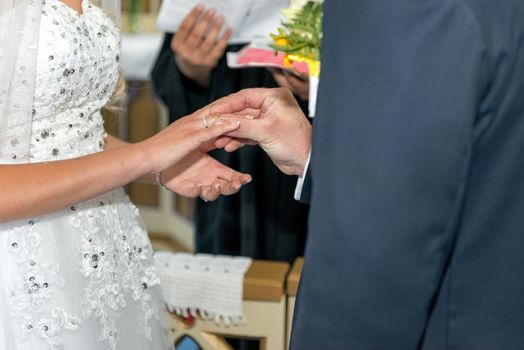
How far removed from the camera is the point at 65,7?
1549 mm

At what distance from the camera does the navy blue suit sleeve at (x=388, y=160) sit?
949 mm

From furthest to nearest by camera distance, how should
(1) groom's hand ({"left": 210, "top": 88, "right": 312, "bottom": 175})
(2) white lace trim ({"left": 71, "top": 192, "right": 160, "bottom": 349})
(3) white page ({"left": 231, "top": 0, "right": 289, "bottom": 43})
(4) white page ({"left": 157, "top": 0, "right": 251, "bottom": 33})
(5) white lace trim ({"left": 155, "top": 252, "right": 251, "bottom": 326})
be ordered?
(4) white page ({"left": 157, "top": 0, "right": 251, "bottom": 33}), (3) white page ({"left": 231, "top": 0, "right": 289, "bottom": 43}), (5) white lace trim ({"left": 155, "top": 252, "right": 251, "bottom": 326}), (2) white lace trim ({"left": 71, "top": 192, "right": 160, "bottom": 349}), (1) groom's hand ({"left": 210, "top": 88, "right": 312, "bottom": 175})

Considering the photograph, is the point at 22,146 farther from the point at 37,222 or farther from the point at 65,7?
the point at 65,7

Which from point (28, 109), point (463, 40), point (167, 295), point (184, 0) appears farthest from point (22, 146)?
point (184, 0)

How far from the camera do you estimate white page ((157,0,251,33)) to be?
2650 mm

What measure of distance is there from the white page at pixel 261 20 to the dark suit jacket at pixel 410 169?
1488mm

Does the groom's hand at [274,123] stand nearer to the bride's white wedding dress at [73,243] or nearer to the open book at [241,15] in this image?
the bride's white wedding dress at [73,243]

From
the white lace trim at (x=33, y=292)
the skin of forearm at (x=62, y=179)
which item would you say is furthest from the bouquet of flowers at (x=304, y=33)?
the white lace trim at (x=33, y=292)

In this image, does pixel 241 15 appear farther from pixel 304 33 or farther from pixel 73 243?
pixel 73 243

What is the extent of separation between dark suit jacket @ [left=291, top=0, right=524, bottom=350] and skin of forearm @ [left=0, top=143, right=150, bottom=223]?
49cm

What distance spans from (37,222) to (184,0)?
138 cm

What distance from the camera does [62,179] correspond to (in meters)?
1.38

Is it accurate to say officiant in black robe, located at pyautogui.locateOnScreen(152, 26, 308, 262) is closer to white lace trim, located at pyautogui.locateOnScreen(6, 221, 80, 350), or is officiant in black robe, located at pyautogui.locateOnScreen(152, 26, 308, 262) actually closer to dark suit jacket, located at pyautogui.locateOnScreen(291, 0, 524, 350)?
white lace trim, located at pyautogui.locateOnScreen(6, 221, 80, 350)

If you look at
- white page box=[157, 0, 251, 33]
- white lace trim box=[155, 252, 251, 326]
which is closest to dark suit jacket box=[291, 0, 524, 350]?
white lace trim box=[155, 252, 251, 326]
